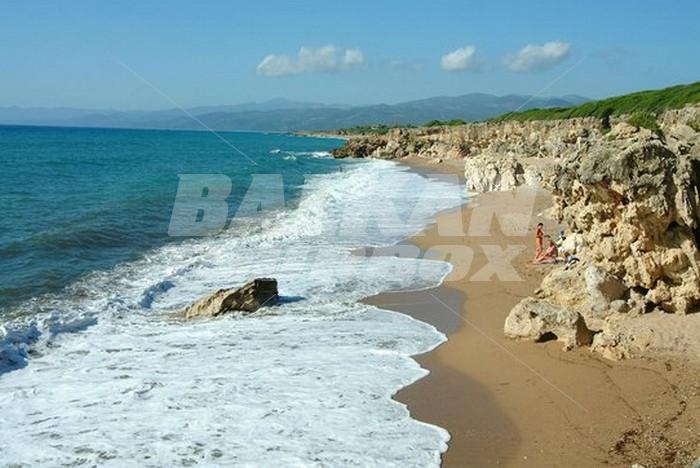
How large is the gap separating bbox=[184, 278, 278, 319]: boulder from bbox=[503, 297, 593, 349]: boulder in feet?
17.1

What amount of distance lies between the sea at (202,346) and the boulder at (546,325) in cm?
159

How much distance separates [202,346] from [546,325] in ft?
19.6

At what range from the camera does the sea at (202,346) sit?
7.95 m

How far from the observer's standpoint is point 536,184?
32.5 meters

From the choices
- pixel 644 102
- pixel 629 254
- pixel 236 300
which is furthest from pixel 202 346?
pixel 644 102

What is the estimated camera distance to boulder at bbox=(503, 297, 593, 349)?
11.0 m

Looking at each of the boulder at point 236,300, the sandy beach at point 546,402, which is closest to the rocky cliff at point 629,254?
→ the sandy beach at point 546,402

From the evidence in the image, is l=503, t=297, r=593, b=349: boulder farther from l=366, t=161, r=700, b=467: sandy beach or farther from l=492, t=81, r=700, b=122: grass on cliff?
l=492, t=81, r=700, b=122: grass on cliff

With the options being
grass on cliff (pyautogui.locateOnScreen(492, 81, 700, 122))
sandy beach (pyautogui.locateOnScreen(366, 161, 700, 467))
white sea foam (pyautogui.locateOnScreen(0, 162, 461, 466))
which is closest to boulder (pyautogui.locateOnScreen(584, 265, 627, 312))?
sandy beach (pyautogui.locateOnScreen(366, 161, 700, 467))

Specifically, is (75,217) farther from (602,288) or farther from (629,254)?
(629,254)

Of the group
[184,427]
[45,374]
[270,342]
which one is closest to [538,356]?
[270,342]

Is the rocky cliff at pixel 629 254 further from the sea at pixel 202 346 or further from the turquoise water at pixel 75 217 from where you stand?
the turquoise water at pixel 75 217

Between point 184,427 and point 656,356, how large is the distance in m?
7.15

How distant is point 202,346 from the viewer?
11.5 meters
